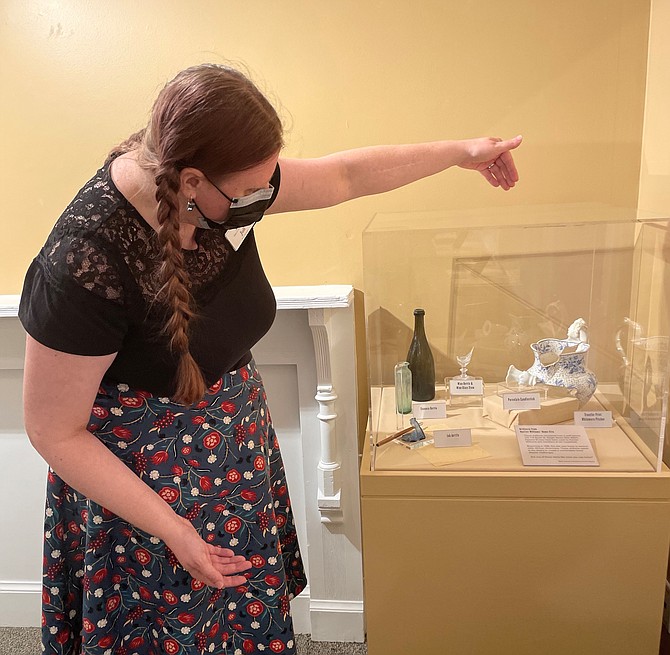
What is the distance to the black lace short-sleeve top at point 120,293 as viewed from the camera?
91cm

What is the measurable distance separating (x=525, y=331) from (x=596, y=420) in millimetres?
264

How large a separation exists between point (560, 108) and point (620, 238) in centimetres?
44

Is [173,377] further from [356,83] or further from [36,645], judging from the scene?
[36,645]

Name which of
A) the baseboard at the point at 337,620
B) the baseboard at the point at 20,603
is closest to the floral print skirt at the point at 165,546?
the baseboard at the point at 337,620

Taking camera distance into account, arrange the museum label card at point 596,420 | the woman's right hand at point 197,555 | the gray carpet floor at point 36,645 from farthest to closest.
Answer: the gray carpet floor at point 36,645
the museum label card at point 596,420
the woman's right hand at point 197,555

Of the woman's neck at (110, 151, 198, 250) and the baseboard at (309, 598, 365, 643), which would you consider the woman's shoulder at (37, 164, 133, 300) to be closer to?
the woman's neck at (110, 151, 198, 250)

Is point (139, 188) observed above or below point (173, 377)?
above

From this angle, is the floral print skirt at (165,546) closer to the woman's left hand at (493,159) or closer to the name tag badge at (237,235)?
the name tag badge at (237,235)

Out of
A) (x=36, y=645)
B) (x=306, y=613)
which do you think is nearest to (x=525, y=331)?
(x=306, y=613)

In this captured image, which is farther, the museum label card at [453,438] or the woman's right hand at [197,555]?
the museum label card at [453,438]

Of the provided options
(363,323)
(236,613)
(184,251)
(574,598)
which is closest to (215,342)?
(184,251)

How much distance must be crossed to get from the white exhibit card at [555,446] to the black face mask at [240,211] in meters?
0.87

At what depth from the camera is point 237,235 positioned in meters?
1.09

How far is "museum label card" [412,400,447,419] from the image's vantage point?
1.62 meters
